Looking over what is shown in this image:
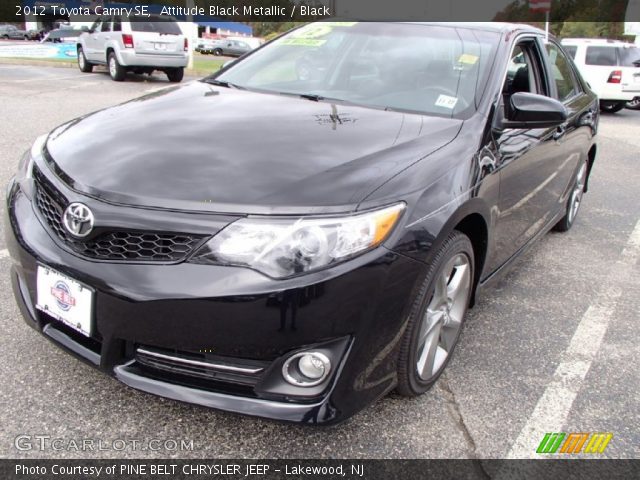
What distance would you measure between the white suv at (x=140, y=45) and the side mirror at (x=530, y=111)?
12222mm

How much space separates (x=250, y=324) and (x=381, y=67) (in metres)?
1.85

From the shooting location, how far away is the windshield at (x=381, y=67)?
111 inches

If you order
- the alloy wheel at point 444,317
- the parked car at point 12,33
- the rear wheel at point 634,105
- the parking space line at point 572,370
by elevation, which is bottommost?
the parked car at point 12,33

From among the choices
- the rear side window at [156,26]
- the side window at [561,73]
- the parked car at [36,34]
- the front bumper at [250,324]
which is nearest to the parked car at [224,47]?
the parked car at [36,34]

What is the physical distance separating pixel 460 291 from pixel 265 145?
1.08m

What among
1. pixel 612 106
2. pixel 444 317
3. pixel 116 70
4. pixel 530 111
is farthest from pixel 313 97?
pixel 612 106

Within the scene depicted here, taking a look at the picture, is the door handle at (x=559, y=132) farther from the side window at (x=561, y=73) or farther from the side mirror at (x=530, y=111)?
the side mirror at (x=530, y=111)

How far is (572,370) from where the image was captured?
276 cm

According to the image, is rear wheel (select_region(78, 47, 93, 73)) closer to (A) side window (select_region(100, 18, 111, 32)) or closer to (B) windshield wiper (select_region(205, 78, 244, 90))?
(A) side window (select_region(100, 18, 111, 32))

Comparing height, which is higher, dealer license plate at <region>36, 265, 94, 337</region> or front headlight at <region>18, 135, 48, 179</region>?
front headlight at <region>18, 135, 48, 179</region>

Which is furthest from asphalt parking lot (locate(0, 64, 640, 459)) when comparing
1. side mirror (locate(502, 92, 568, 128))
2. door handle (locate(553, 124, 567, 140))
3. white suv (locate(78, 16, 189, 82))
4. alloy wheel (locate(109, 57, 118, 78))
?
alloy wheel (locate(109, 57, 118, 78))

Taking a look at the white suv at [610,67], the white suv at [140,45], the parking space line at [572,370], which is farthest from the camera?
the white suv at [610,67]

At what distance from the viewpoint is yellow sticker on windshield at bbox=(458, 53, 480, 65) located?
294 centimetres

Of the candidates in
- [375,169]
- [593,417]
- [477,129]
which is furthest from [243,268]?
[593,417]
